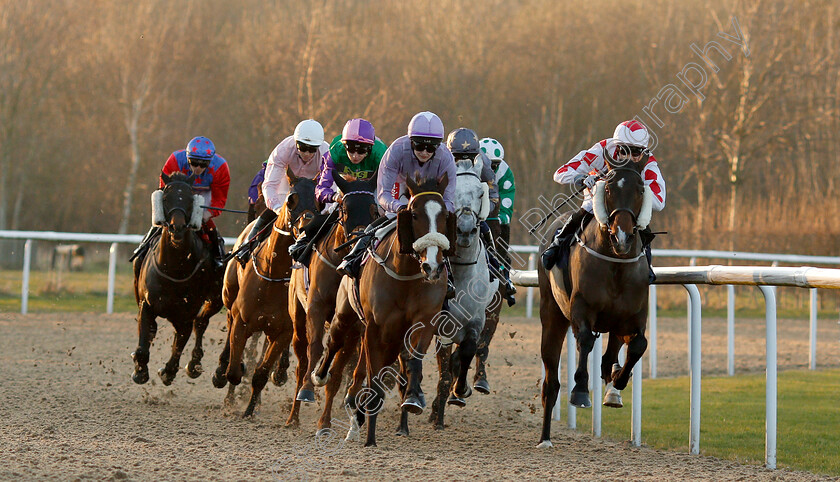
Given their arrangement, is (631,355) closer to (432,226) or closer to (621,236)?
(621,236)

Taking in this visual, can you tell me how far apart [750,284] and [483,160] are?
222 cm

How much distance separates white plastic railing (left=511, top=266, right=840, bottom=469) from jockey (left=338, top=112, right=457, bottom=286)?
1.75m

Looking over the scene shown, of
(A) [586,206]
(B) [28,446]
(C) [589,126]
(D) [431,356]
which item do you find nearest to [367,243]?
(A) [586,206]

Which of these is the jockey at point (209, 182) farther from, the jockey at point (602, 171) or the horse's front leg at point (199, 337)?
the jockey at point (602, 171)

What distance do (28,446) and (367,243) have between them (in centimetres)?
229

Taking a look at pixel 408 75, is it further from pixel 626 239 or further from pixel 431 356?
pixel 626 239

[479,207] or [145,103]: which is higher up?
[145,103]

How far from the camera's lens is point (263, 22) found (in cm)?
3416

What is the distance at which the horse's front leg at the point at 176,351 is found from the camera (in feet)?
28.2

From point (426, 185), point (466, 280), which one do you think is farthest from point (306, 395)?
point (426, 185)

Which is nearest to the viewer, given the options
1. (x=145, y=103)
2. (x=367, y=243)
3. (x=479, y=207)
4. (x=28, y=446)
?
(x=28, y=446)

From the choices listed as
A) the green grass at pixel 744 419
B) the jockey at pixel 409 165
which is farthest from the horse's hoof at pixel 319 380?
the green grass at pixel 744 419

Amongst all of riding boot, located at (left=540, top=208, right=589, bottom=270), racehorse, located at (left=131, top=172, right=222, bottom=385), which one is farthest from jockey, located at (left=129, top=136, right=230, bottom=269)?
riding boot, located at (left=540, top=208, right=589, bottom=270)

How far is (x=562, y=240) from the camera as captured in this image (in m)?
7.12
